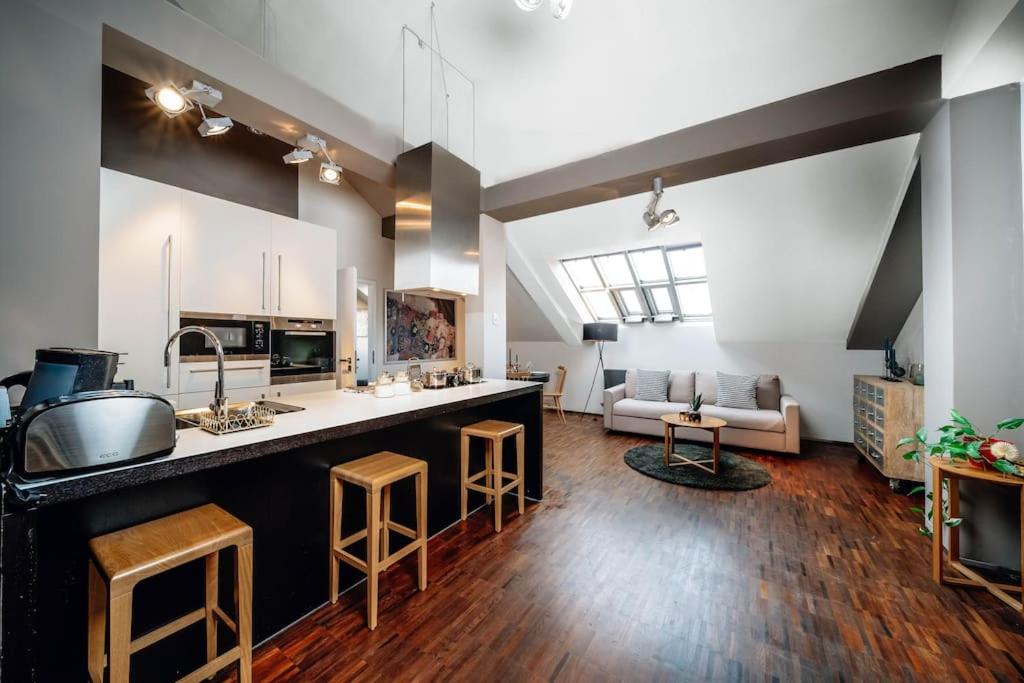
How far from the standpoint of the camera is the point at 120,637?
1.05 m

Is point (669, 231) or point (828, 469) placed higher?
point (669, 231)

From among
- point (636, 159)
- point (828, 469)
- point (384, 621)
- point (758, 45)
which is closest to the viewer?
point (384, 621)

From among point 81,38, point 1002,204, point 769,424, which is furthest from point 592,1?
point 769,424

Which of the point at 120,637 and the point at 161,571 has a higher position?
the point at 161,571

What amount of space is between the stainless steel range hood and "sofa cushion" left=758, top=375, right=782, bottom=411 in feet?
13.5

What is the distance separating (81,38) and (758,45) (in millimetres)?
3240

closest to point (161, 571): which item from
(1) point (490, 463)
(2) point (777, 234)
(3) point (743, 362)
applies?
(1) point (490, 463)

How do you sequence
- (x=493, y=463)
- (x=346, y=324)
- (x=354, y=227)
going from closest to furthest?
(x=493, y=463) → (x=346, y=324) → (x=354, y=227)

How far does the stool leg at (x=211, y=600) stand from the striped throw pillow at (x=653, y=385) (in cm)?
506

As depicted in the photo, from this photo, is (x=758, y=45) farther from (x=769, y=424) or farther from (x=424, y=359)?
(x=424, y=359)

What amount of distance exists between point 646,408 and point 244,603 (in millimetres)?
4685

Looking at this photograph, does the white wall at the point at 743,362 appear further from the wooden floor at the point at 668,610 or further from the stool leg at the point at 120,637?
the stool leg at the point at 120,637

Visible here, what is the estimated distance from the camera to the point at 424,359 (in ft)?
15.8

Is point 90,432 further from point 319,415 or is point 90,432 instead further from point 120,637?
point 319,415
